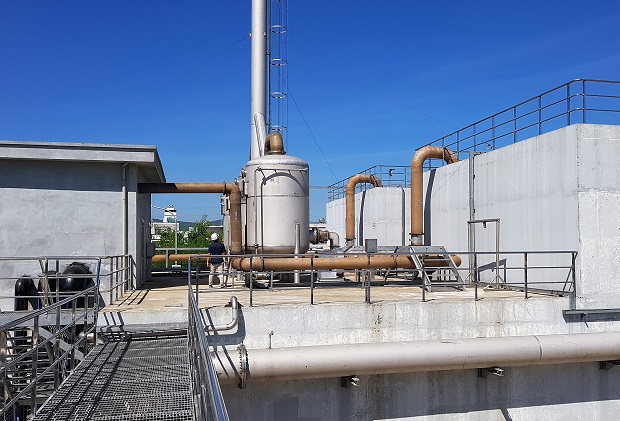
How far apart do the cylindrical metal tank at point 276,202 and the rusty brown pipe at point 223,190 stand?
0.74 m

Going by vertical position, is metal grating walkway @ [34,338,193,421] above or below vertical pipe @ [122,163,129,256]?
below

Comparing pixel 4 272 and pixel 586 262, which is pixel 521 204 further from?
pixel 4 272

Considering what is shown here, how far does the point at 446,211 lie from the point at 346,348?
27.4 ft

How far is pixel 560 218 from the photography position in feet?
37.3

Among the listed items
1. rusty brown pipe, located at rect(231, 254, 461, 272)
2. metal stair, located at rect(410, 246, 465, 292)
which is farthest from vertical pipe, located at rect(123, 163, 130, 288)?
metal stair, located at rect(410, 246, 465, 292)

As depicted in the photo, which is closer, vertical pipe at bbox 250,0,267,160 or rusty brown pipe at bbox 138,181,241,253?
rusty brown pipe at bbox 138,181,241,253

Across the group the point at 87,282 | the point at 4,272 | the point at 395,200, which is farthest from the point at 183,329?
the point at 395,200

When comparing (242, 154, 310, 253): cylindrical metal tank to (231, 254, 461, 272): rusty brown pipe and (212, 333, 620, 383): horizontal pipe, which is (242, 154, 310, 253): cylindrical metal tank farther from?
(212, 333, 620, 383): horizontal pipe

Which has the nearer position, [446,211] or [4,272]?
[4,272]

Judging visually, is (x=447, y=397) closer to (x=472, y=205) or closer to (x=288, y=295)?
(x=288, y=295)

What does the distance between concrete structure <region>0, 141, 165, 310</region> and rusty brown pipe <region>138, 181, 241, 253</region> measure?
Result: 1.24m

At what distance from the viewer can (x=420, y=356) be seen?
29.7 feet

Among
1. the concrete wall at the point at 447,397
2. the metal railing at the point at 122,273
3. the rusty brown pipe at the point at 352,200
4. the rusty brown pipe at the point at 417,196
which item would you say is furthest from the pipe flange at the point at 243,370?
the rusty brown pipe at the point at 352,200

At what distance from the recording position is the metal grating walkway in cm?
526
